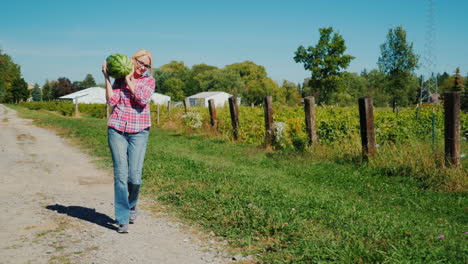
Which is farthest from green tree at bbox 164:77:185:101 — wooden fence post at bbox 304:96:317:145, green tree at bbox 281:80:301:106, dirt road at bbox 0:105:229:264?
dirt road at bbox 0:105:229:264

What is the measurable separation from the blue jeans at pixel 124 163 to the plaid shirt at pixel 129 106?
96 millimetres

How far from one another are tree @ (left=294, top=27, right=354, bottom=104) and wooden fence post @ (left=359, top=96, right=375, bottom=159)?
49.7 meters

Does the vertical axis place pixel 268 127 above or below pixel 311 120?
below

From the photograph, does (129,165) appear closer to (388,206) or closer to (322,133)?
(388,206)

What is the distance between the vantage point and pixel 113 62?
425 cm

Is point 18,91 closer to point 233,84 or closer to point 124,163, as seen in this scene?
point 233,84

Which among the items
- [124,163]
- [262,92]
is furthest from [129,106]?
[262,92]

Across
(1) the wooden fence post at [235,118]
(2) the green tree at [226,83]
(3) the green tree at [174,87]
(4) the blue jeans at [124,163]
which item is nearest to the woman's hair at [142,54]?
(4) the blue jeans at [124,163]

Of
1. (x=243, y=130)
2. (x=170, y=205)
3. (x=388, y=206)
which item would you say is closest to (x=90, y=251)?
(x=170, y=205)

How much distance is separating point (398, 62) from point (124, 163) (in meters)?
56.1

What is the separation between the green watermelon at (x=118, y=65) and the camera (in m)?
4.26

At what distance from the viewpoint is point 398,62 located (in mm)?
53594

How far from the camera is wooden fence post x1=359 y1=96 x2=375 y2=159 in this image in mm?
8273

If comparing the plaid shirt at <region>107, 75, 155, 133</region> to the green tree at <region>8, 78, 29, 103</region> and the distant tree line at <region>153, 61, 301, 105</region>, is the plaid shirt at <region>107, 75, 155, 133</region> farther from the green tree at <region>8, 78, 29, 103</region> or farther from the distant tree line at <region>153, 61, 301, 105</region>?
the green tree at <region>8, 78, 29, 103</region>
